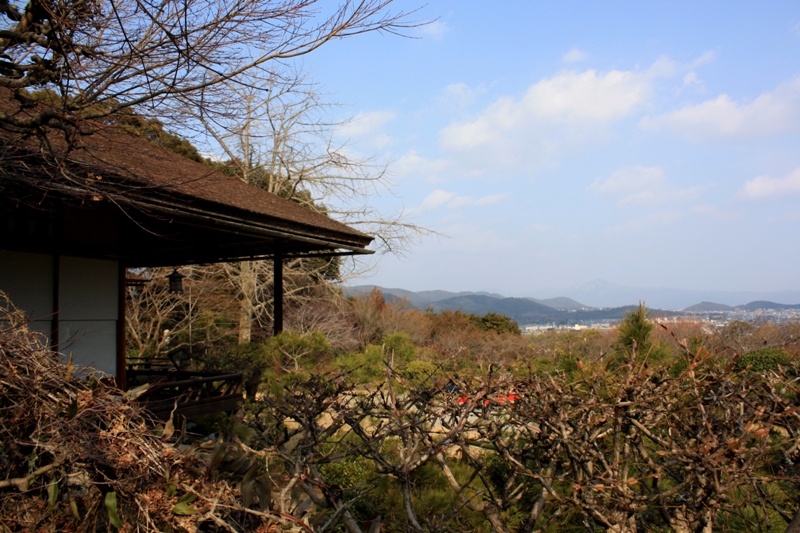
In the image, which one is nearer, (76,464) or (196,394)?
(76,464)

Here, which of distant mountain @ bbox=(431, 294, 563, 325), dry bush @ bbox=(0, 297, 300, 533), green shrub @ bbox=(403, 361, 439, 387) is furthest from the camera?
distant mountain @ bbox=(431, 294, 563, 325)

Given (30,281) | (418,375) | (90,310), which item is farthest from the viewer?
(90,310)

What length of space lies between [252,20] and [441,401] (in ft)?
9.95

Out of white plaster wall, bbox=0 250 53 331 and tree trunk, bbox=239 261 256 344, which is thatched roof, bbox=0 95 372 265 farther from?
tree trunk, bbox=239 261 256 344

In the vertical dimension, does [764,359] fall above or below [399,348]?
below

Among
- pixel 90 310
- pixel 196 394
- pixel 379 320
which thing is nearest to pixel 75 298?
pixel 90 310

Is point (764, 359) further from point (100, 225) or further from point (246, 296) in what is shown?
point (246, 296)

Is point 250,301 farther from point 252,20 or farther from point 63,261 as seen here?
point 252,20

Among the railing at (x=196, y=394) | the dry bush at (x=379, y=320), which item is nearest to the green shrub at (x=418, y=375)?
the railing at (x=196, y=394)

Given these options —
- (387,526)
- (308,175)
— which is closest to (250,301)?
(308,175)

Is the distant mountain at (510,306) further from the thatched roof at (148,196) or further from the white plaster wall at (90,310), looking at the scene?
the white plaster wall at (90,310)

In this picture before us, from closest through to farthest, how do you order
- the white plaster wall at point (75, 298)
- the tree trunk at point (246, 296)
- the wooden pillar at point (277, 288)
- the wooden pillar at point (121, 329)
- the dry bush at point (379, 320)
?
the white plaster wall at point (75, 298), the wooden pillar at point (121, 329), the wooden pillar at point (277, 288), the tree trunk at point (246, 296), the dry bush at point (379, 320)

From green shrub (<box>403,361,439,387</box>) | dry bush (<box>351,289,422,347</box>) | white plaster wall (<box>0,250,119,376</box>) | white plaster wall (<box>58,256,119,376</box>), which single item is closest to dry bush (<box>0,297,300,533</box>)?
green shrub (<box>403,361,439,387</box>)

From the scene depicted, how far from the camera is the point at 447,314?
24688mm
